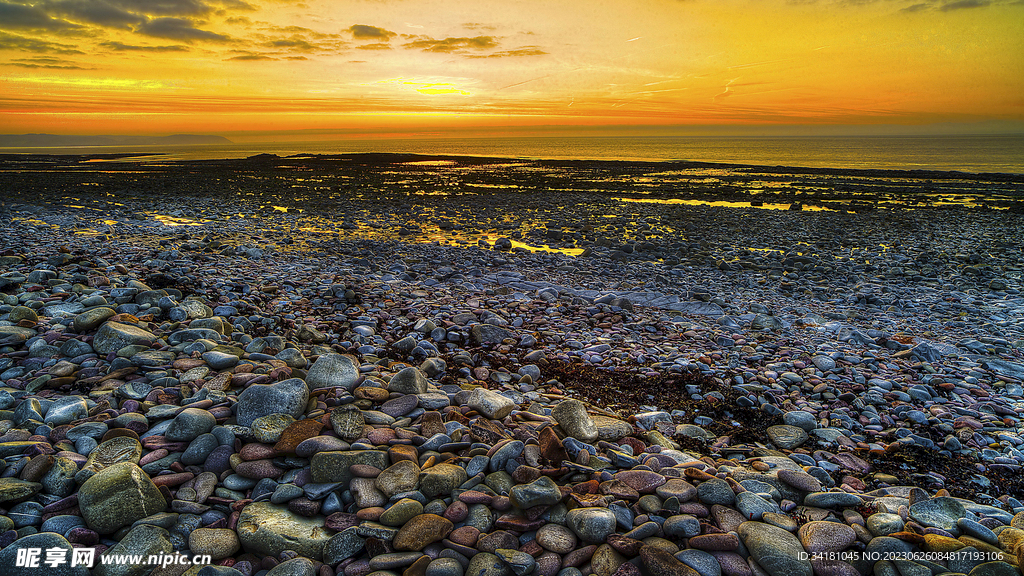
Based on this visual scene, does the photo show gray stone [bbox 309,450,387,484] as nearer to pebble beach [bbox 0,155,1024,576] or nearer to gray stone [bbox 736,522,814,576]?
pebble beach [bbox 0,155,1024,576]

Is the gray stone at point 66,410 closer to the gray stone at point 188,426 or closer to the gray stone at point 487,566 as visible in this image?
the gray stone at point 188,426

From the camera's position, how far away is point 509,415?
4469 mm

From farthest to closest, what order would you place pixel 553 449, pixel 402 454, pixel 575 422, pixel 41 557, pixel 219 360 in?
pixel 219 360
pixel 575 422
pixel 553 449
pixel 402 454
pixel 41 557

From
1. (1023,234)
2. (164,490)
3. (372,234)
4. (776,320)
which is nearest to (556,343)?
(776,320)

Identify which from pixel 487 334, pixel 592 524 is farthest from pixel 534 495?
pixel 487 334

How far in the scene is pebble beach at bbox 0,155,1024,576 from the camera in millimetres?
2824

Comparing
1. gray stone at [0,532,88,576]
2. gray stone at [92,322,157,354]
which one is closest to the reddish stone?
gray stone at [0,532,88,576]

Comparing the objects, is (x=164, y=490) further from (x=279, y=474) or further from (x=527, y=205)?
(x=527, y=205)

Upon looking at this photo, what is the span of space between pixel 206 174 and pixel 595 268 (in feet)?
138

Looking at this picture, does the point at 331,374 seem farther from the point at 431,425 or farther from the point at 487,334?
the point at 487,334

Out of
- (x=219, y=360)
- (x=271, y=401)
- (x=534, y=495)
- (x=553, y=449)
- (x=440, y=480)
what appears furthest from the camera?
(x=219, y=360)

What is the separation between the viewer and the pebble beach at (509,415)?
9.27 feet

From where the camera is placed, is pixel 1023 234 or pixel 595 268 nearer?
pixel 595 268

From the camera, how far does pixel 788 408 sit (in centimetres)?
539
